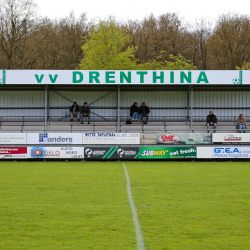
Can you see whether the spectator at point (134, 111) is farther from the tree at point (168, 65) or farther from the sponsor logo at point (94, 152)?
the tree at point (168, 65)

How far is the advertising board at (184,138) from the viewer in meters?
27.5

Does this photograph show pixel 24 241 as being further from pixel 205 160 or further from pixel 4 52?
pixel 4 52

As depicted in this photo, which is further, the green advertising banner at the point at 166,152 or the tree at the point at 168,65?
the tree at the point at 168,65

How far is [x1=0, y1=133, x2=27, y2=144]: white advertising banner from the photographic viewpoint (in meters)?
27.1

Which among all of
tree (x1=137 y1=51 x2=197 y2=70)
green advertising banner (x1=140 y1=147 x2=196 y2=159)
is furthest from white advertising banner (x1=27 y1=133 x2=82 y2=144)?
tree (x1=137 y1=51 x2=197 y2=70)

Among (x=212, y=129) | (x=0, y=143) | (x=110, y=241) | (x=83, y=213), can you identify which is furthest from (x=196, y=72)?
(x=110, y=241)

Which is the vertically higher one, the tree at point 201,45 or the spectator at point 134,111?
the tree at point 201,45

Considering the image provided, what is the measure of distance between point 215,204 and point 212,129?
19.5 metres

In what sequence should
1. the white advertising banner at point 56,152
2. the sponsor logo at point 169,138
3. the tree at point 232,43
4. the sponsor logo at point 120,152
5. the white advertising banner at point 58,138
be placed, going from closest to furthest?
the white advertising banner at point 56,152 < the sponsor logo at point 120,152 < the white advertising banner at point 58,138 < the sponsor logo at point 169,138 < the tree at point 232,43

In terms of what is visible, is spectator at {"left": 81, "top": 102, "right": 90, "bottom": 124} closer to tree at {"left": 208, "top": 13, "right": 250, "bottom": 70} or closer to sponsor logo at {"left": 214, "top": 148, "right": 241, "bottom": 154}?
sponsor logo at {"left": 214, "top": 148, "right": 241, "bottom": 154}

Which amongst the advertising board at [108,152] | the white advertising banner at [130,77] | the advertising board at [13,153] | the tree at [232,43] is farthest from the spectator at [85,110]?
the tree at [232,43]

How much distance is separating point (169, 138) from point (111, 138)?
4.25 m

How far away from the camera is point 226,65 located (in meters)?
55.5

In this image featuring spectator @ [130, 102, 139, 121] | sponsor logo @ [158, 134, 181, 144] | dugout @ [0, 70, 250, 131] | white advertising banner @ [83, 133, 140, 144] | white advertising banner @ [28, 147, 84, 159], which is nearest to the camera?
white advertising banner @ [28, 147, 84, 159]
